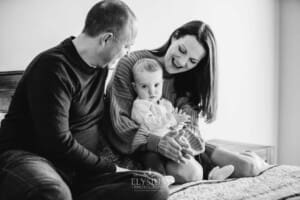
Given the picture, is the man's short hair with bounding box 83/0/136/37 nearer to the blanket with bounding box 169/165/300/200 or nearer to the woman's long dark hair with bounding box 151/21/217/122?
the woman's long dark hair with bounding box 151/21/217/122

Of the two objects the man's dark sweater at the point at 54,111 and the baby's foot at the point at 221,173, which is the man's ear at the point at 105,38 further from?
the baby's foot at the point at 221,173

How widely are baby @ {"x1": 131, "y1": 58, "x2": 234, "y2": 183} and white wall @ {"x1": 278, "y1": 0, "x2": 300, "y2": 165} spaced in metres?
2.02

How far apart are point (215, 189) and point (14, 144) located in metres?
0.69

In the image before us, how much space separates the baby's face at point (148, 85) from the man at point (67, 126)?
23 cm

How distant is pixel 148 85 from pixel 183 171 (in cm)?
36

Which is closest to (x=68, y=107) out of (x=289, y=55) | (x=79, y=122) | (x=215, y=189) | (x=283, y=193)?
(x=79, y=122)

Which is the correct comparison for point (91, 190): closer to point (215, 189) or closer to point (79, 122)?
point (79, 122)

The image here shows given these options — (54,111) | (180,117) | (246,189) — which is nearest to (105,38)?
(54,111)

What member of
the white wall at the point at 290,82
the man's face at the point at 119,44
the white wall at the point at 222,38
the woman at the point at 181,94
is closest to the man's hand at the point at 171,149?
the woman at the point at 181,94

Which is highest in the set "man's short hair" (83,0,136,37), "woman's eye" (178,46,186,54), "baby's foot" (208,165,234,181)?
"man's short hair" (83,0,136,37)

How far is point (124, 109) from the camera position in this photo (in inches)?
63.1

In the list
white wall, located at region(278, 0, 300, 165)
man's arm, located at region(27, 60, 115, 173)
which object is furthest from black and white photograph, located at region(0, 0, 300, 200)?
white wall, located at region(278, 0, 300, 165)

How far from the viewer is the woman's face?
67.2 inches

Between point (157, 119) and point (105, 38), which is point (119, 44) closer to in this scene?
point (105, 38)
